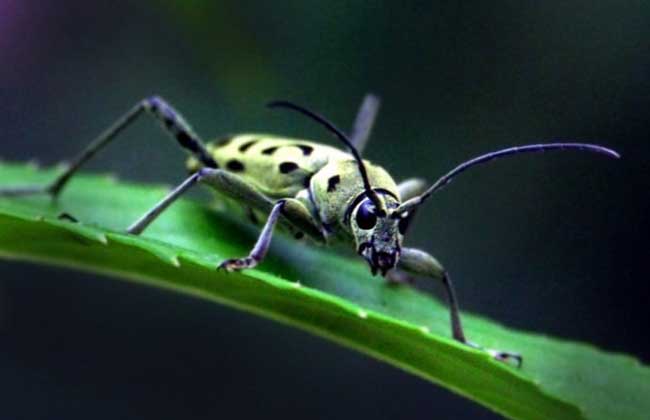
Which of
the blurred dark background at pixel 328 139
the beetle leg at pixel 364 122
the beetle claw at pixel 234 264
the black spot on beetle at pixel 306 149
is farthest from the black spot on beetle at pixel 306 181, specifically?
the blurred dark background at pixel 328 139

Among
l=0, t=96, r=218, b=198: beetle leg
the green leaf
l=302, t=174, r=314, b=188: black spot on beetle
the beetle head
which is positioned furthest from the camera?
l=0, t=96, r=218, b=198: beetle leg

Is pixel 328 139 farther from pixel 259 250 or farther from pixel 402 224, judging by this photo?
pixel 259 250

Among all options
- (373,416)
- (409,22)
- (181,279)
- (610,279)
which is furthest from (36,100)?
(181,279)

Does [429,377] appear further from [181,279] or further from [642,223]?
[642,223]

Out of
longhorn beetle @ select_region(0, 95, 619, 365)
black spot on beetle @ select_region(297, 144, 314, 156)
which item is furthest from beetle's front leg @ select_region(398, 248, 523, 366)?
black spot on beetle @ select_region(297, 144, 314, 156)

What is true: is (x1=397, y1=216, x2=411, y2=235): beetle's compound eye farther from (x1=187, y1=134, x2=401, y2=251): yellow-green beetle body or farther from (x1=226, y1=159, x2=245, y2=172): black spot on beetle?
(x1=226, y1=159, x2=245, y2=172): black spot on beetle

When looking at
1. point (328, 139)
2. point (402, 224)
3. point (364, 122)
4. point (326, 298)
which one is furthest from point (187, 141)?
point (328, 139)

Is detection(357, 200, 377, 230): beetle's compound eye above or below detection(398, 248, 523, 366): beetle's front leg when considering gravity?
above

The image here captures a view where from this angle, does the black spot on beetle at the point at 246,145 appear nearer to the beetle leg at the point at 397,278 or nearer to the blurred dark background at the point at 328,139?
the beetle leg at the point at 397,278
